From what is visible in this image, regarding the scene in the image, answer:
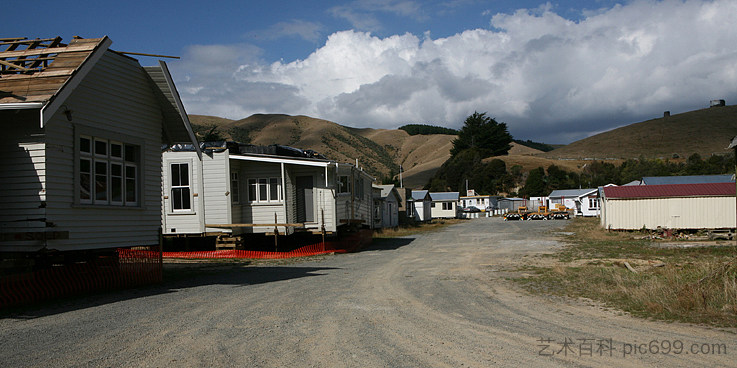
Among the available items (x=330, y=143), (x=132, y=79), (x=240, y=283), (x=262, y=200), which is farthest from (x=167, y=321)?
(x=330, y=143)

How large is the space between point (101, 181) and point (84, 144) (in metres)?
0.87

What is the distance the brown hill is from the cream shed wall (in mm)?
88427

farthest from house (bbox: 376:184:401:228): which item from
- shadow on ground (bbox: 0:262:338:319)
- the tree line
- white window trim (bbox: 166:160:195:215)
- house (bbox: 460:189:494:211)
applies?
the tree line

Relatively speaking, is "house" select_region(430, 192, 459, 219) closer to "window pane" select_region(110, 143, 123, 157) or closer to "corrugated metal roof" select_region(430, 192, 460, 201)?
"corrugated metal roof" select_region(430, 192, 460, 201)

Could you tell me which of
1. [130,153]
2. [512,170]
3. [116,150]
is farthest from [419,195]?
[116,150]

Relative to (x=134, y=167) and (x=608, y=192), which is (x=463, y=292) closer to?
(x=134, y=167)

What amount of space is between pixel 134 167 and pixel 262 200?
953cm

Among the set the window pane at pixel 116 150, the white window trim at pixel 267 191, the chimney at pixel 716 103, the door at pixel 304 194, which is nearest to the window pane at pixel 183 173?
the white window trim at pixel 267 191

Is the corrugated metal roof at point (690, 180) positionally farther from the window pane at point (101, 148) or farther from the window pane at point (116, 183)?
the window pane at point (101, 148)

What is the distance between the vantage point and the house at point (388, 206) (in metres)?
43.8

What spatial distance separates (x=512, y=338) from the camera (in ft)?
21.8

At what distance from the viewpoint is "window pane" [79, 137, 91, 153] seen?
36.1 feet

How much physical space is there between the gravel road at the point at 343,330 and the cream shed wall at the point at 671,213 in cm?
2384

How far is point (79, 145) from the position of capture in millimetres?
10836
